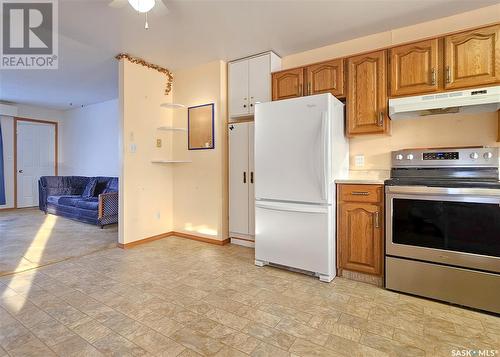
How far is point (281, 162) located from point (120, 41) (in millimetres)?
2354

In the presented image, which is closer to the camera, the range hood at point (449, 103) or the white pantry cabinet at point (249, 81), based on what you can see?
the range hood at point (449, 103)

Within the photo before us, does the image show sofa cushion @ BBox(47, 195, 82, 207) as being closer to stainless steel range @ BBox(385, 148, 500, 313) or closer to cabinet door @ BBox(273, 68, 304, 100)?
cabinet door @ BBox(273, 68, 304, 100)

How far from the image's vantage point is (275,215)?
2.77 metres

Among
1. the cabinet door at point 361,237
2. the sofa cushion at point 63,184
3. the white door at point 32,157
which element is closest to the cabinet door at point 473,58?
the cabinet door at point 361,237

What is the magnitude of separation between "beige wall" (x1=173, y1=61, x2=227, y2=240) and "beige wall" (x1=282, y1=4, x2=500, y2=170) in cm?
150

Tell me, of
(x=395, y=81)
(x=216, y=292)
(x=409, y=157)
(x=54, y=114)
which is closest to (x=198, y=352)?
(x=216, y=292)

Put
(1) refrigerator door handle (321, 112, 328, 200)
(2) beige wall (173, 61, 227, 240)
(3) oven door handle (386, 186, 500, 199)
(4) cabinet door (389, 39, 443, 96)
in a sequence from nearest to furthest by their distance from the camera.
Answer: (3) oven door handle (386, 186, 500, 199)
(4) cabinet door (389, 39, 443, 96)
(1) refrigerator door handle (321, 112, 328, 200)
(2) beige wall (173, 61, 227, 240)

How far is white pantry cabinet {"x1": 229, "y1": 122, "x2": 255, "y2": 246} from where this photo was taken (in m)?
3.50

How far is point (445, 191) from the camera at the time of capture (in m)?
2.08

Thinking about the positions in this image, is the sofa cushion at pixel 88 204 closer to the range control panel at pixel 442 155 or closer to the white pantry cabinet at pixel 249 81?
the white pantry cabinet at pixel 249 81

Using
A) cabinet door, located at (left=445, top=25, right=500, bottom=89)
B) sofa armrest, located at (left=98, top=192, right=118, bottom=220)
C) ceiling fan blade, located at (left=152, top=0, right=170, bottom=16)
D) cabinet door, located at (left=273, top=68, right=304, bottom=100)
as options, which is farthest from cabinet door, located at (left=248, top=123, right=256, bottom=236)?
sofa armrest, located at (left=98, top=192, right=118, bottom=220)

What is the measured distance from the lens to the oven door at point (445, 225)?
197cm

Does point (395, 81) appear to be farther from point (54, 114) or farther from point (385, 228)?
point (54, 114)

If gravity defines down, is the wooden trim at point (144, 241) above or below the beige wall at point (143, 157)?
below
